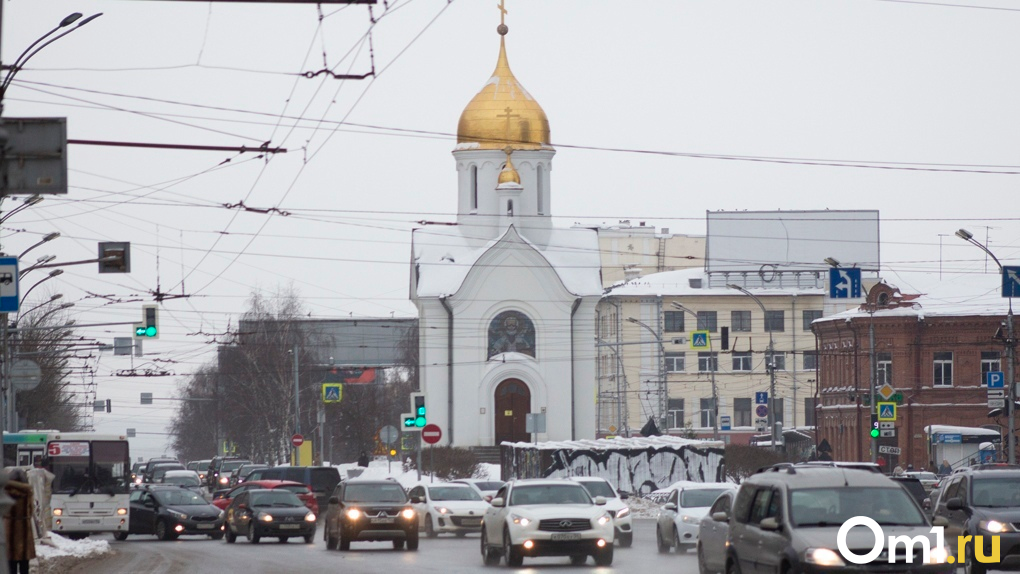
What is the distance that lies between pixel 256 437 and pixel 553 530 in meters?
72.0

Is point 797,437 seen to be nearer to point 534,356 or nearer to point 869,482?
point 534,356

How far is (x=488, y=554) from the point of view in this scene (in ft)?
79.3

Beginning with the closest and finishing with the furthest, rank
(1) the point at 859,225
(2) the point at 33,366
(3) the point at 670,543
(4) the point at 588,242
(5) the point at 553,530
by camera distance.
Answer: (5) the point at 553,530 → (3) the point at 670,543 → (2) the point at 33,366 → (4) the point at 588,242 → (1) the point at 859,225

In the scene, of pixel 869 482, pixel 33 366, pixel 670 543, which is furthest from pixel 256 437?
pixel 869 482

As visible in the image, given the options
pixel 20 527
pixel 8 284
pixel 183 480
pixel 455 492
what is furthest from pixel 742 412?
pixel 20 527

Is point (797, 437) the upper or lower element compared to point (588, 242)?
lower

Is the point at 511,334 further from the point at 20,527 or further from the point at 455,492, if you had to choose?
the point at 20,527

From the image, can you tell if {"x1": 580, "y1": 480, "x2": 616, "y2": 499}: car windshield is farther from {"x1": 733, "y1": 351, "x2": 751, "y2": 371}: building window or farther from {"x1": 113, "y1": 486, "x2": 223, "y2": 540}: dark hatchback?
{"x1": 733, "y1": 351, "x2": 751, "y2": 371}: building window

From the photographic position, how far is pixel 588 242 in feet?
246

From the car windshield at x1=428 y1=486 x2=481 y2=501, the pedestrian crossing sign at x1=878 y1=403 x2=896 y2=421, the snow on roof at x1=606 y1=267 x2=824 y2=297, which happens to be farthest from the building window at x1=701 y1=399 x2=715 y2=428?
the car windshield at x1=428 y1=486 x2=481 y2=501

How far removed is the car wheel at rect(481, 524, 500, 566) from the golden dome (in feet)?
160

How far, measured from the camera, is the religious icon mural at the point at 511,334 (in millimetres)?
69875

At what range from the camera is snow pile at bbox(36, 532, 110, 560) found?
27719mm

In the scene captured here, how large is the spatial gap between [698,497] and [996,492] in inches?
322
